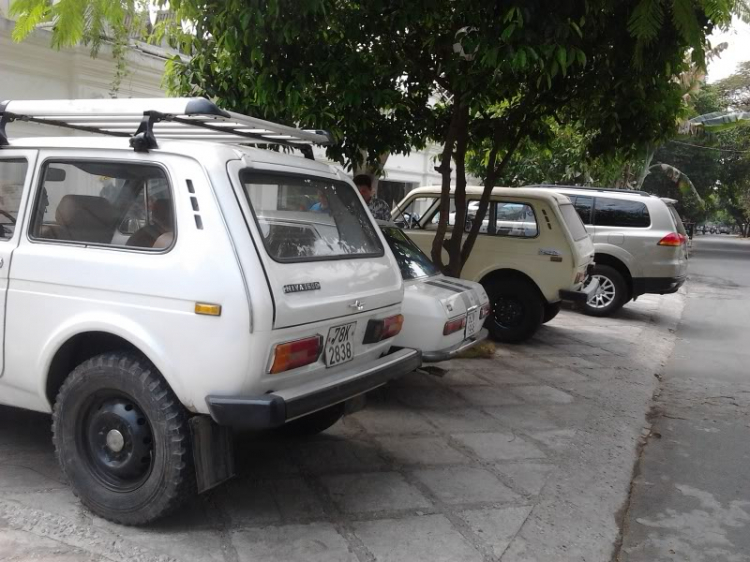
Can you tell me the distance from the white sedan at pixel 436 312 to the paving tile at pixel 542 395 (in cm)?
68

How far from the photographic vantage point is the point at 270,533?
3504mm

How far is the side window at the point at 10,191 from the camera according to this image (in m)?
3.80

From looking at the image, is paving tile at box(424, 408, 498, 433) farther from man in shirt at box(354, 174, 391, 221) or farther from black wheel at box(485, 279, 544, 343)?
→ black wheel at box(485, 279, 544, 343)

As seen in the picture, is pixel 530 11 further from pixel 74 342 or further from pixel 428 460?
pixel 74 342

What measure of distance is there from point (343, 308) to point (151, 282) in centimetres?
95

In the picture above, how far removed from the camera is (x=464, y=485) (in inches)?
167

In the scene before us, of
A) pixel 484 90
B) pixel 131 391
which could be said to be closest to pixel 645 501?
pixel 131 391

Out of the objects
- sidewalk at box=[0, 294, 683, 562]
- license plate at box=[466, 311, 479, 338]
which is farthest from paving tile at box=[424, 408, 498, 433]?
license plate at box=[466, 311, 479, 338]

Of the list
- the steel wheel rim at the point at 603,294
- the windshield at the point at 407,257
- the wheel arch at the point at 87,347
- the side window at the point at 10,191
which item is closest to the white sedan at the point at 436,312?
the windshield at the point at 407,257

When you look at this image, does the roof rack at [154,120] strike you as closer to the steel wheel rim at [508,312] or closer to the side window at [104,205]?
the side window at [104,205]

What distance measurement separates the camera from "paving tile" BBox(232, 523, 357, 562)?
130 inches

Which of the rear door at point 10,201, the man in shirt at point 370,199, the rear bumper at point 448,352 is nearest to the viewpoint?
the rear door at point 10,201

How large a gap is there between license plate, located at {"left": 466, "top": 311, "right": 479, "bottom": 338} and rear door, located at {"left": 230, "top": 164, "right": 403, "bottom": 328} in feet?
5.43

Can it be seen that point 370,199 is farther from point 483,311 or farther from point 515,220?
point 483,311
